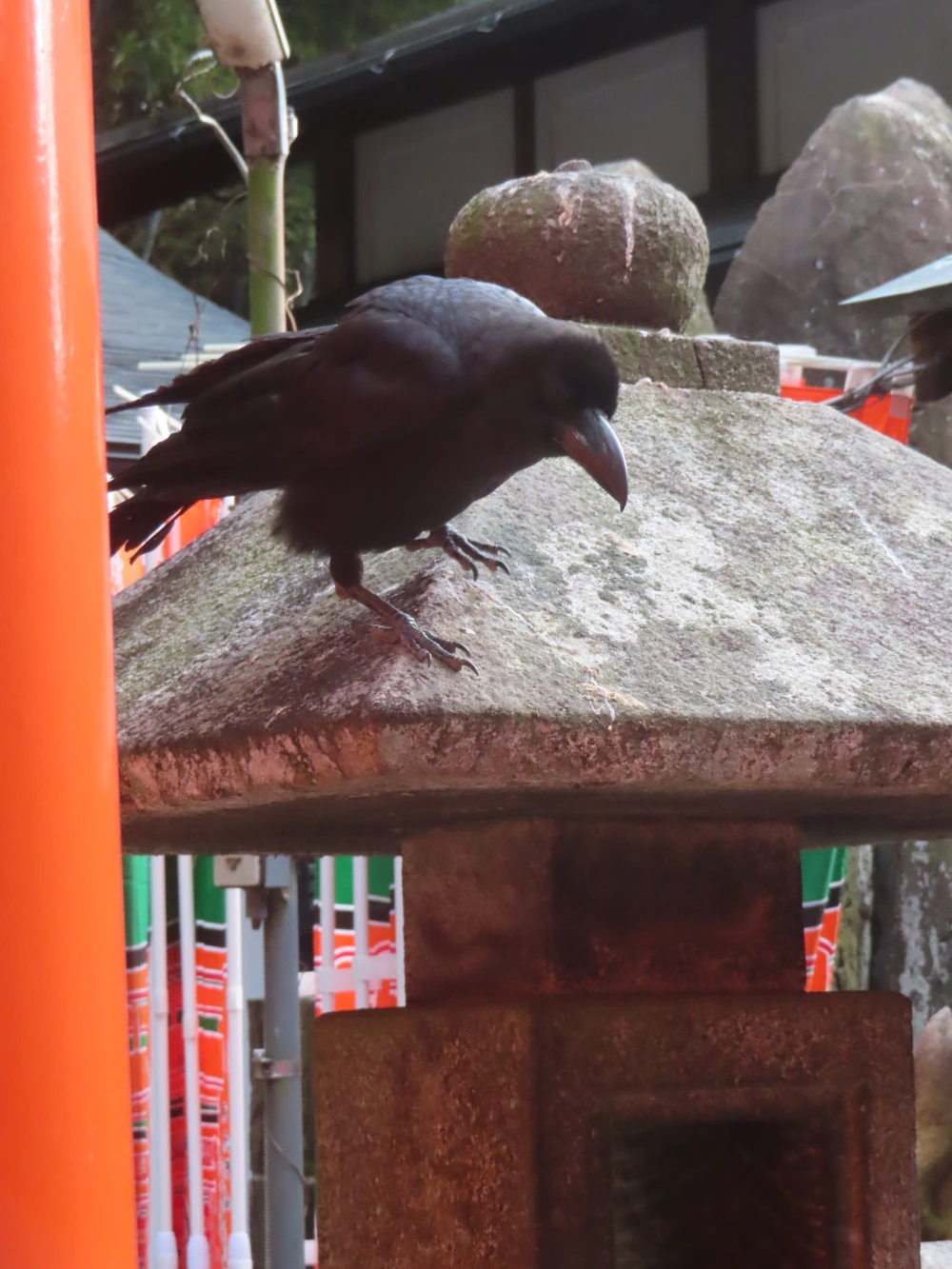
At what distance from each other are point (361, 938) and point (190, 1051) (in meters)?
0.51

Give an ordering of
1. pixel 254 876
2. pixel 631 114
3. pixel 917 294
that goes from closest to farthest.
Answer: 1. pixel 917 294
2. pixel 254 876
3. pixel 631 114

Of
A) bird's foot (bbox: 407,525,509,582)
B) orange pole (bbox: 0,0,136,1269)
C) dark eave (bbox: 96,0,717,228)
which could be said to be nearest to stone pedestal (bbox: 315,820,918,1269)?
bird's foot (bbox: 407,525,509,582)

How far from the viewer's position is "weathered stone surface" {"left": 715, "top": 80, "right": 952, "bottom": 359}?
7613 mm

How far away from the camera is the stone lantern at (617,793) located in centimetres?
139

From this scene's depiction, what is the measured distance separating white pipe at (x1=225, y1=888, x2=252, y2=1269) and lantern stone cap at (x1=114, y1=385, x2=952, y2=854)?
80.1 inches

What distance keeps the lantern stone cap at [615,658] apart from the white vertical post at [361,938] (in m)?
2.08

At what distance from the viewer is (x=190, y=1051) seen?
3.95 meters

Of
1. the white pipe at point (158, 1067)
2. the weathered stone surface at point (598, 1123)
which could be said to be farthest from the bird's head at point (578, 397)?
the white pipe at point (158, 1067)

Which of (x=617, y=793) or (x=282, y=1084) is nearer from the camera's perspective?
(x=617, y=793)

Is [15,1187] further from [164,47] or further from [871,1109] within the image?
[164,47]

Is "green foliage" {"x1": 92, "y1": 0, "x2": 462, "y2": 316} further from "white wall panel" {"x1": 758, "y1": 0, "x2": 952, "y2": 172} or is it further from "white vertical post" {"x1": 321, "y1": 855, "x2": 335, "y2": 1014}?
"white vertical post" {"x1": 321, "y1": 855, "x2": 335, "y2": 1014}

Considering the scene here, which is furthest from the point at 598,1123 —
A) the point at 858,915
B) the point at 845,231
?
the point at 845,231

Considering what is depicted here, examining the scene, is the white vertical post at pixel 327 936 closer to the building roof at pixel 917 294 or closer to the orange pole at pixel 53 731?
the building roof at pixel 917 294

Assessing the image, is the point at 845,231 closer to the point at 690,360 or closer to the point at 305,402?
the point at 690,360
